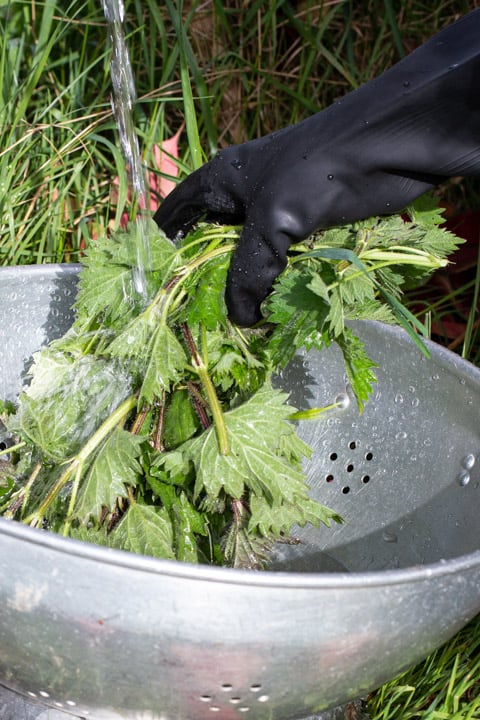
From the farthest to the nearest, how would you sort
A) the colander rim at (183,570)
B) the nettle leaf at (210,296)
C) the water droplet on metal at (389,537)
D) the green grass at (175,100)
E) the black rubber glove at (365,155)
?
the green grass at (175,100), the water droplet on metal at (389,537), the nettle leaf at (210,296), the black rubber glove at (365,155), the colander rim at (183,570)

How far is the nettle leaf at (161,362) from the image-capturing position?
3.15 feet

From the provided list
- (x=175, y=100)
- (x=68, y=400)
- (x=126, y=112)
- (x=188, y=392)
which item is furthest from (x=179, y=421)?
(x=175, y=100)

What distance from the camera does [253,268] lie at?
3.20ft

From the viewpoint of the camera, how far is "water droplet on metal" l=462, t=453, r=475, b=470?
43.9 inches

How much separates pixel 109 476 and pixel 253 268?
0.29 metres

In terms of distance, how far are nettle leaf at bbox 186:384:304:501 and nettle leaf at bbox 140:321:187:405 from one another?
8cm

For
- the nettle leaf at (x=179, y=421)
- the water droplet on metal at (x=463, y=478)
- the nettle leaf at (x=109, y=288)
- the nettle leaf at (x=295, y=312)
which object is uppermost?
the nettle leaf at (x=109, y=288)

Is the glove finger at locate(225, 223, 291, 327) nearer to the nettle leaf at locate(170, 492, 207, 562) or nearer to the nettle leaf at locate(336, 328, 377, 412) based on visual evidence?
the nettle leaf at locate(336, 328, 377, 412)

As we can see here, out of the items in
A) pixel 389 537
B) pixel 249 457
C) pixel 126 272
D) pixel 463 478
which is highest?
pixel 126 272

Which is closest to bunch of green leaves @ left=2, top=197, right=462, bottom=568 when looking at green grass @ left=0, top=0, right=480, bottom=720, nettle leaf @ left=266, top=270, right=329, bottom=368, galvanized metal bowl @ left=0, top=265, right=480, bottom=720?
nettle leaf @ left=266, top=270, right=329, bottom=368

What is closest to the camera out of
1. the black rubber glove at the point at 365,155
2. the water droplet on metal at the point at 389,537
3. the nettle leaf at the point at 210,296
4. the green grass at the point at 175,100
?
the black rubber glove at the point at 365,155

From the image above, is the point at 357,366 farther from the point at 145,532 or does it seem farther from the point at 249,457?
the point at 145,532

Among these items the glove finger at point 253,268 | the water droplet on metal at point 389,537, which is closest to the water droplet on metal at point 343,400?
the water droplet on metal at point 389,537

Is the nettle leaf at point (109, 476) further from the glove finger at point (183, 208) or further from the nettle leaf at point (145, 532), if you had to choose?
the glove finger at point (183, 208)
